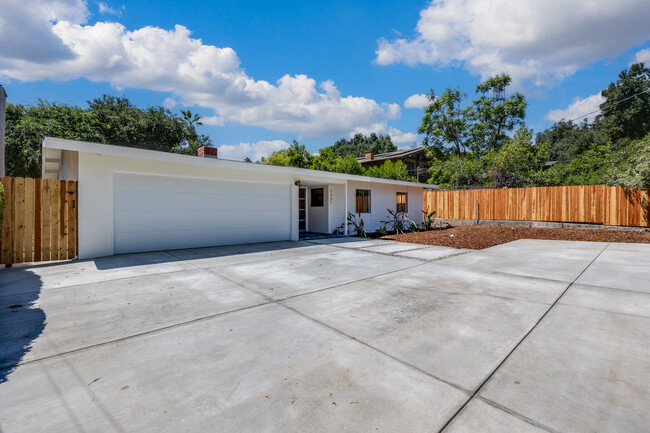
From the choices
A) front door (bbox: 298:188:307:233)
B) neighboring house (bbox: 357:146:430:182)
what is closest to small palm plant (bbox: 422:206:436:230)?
front door (bbox: 298:188:307:233)

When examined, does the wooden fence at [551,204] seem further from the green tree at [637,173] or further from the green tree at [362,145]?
the green tree at [362,145]

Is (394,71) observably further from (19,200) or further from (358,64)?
A: (19,200)

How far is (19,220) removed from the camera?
611 cm

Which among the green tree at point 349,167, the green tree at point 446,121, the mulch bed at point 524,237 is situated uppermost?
the green tree at point 446,121

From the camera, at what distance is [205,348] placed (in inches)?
104

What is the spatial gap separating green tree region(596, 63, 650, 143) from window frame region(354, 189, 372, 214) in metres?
30.9

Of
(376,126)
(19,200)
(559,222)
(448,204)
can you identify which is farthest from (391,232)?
(376,126)

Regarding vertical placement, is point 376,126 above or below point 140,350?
above

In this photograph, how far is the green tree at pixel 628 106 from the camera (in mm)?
28641

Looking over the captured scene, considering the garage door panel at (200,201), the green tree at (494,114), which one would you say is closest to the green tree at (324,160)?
the green tree at (494,114)

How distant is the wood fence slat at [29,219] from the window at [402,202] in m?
13.5

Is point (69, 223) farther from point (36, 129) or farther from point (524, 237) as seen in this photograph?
point (36, 129)

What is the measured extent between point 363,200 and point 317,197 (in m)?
2.13

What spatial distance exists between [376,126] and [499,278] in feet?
130
